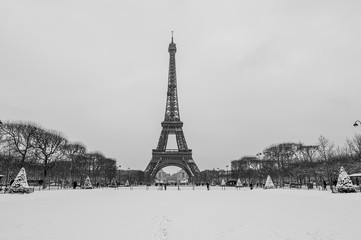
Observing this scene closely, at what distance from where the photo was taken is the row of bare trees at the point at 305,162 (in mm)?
50656

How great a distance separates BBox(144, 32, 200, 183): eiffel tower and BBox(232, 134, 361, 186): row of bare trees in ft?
49.5

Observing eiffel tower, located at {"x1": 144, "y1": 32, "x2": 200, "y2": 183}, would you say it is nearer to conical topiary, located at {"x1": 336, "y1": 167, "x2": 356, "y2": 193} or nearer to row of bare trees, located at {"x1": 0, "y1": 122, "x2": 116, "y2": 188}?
row of bare trees, located at {"x1": 0, "y1": 122, "x2": 116, "y2": 188}

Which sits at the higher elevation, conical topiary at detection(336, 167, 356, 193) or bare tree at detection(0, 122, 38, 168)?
bare tree at detection(0, 122, 38, 168)

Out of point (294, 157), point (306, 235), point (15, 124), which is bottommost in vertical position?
point (306, 235)

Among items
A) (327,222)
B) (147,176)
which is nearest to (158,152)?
(147,176)

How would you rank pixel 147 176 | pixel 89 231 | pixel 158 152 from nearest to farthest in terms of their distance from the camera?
pixel 89 231
pixel 147 176
pixel 158 152

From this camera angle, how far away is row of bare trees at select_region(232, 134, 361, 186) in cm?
5066

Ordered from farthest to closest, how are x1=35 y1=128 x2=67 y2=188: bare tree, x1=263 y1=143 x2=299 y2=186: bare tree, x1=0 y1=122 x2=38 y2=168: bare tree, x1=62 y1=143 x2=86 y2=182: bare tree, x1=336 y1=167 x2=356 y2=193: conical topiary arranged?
1. x1=263 y1=143 x2=299 y2=186: bare tree
2. x1=62 y1=143 x2=86 y2=182: bare tree
3. x1=35 y1=128 x2=67 y2=188: bare tree
4. x1=0 y1=122 x2=38 y2=168: bare tree
5. x1=336 y1=167 x2=356 y2=193: conical topiary

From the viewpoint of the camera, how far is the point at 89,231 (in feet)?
32.0

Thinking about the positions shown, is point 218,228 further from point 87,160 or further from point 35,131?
point 87,160

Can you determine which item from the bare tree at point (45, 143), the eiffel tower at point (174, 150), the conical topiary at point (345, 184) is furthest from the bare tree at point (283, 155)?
the bare tree at point (45, 143)

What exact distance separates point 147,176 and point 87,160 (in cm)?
1816

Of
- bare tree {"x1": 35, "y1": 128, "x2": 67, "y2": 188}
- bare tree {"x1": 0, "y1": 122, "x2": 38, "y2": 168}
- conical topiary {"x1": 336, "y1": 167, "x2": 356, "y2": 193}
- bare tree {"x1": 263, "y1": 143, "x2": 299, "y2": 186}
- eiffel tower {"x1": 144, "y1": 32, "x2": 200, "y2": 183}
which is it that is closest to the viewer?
conical topiary {"x1": 336, "y1": 167, "x2": 356, "y2": 193}

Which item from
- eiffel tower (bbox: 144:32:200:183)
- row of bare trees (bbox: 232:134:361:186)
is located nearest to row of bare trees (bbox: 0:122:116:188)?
eiffel tower (bbox: 144:32:200:183)
